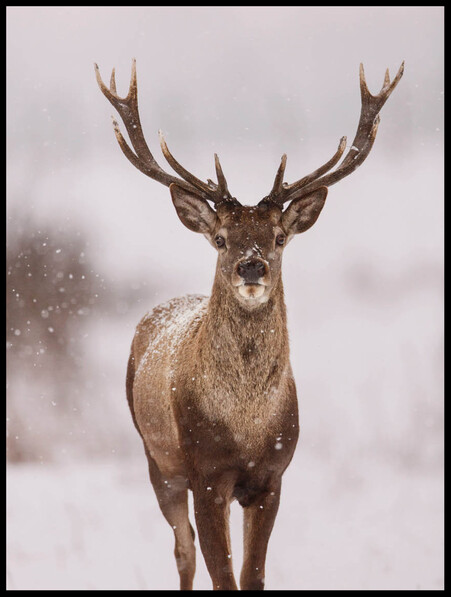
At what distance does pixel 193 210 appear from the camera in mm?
5285

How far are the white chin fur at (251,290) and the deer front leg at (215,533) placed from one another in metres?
1.10

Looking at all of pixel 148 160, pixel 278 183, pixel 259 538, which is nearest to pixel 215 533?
pixel 259 538

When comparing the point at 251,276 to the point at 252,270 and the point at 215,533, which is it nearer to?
the point at 252,270

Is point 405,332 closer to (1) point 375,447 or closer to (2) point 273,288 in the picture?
(1) point 375,447

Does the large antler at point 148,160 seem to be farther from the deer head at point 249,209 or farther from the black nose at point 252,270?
the black nose at point 252,270

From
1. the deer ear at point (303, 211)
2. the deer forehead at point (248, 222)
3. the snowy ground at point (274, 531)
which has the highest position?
the deer ear at point (303, 211)

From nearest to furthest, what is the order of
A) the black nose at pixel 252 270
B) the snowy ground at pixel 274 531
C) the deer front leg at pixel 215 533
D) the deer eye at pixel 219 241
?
1. the black nose at pixel 252 270
2. the deer front leg at pixel 215 533
3. the deer eye at pixel 219 241
4. the snowy ground at pixel 274 531

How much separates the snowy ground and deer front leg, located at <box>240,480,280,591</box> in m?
1.47

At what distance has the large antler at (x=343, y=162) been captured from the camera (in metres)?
5.26

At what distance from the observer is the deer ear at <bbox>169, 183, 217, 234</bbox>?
17.2 ft

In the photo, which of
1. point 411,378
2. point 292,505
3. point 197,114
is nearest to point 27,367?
point 292,505

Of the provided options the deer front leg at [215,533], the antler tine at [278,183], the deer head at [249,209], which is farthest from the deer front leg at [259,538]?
the antler tine at [278,183]

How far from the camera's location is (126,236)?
46.7 feet

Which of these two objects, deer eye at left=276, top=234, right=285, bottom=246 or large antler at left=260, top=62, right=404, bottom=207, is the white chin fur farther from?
large antler at left=260, top=62, right=404, bottom=207
